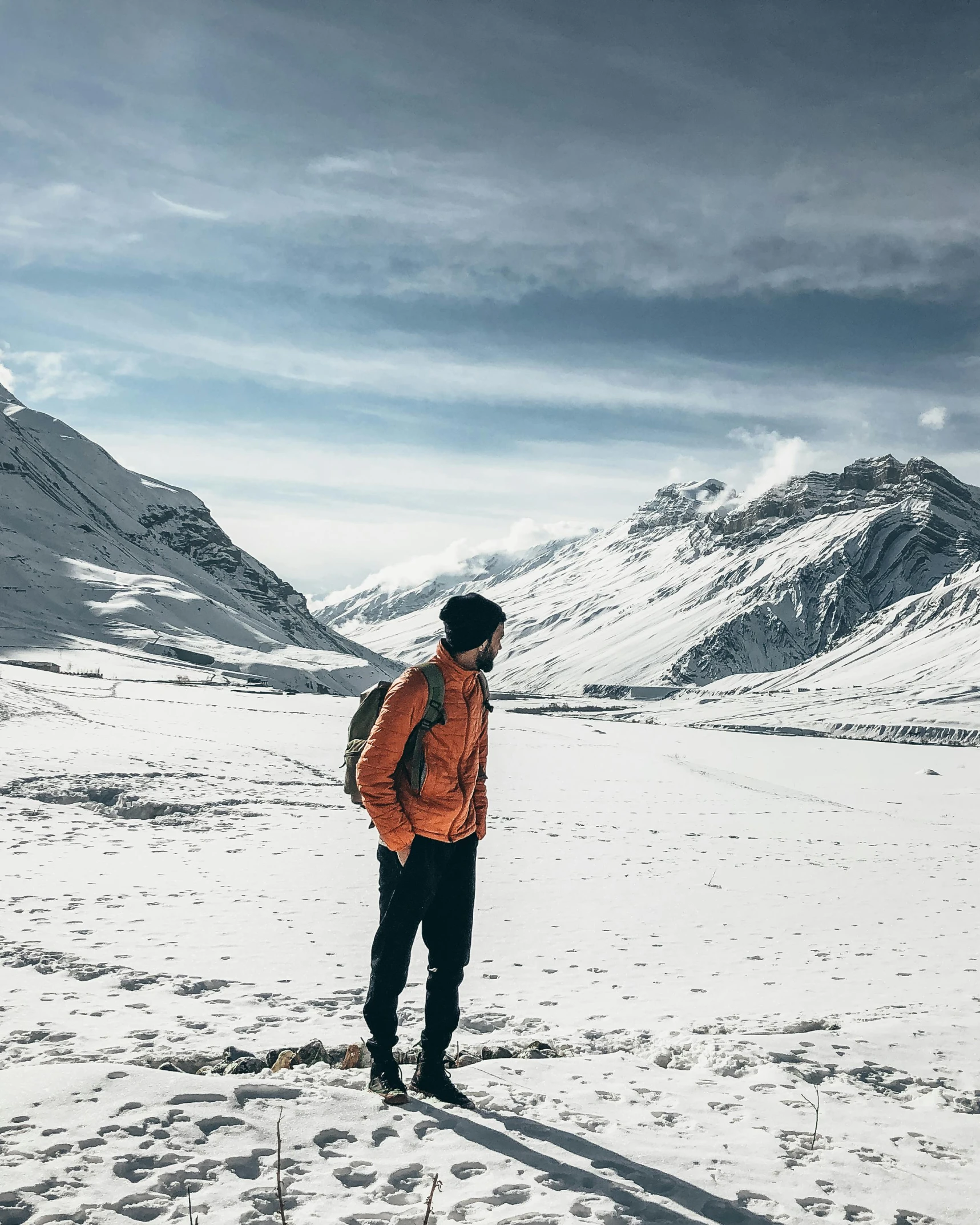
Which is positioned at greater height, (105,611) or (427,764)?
(105,611)

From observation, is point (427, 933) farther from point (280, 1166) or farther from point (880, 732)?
point (880, 732)

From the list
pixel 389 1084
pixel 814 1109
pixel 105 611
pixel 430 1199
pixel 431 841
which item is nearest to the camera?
pixel 430 1199

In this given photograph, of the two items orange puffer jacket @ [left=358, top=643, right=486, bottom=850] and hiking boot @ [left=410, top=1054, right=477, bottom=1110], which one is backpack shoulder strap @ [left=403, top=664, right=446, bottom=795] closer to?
orange puffer jacket @ [left=358, top=643, right=486, bottom=850]

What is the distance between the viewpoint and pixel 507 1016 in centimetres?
673

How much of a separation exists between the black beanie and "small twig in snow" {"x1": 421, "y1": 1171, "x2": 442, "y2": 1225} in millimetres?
2581

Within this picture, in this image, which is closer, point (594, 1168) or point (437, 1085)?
point (594, 1168)

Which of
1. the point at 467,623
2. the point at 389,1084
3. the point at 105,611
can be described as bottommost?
the point at 389,1084

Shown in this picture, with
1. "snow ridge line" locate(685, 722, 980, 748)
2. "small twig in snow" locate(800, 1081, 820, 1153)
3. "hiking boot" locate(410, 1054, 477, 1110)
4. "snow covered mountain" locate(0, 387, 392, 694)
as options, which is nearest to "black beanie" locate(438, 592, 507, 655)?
"hiking boot" locate(410, 1054, 477, 1110)

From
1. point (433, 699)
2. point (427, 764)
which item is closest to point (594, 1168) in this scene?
point (427, 764)

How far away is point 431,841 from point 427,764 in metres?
0.46

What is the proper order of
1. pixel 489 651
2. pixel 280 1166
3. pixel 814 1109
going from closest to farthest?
pixel 280 1166 < pixel 814 1109 < pixel 489 651

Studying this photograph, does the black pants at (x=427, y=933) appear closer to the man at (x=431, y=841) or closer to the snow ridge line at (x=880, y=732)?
the man at (x=431, y=841)

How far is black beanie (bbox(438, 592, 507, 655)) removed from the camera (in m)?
4.93

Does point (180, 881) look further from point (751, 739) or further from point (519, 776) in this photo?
point (751, 739)
